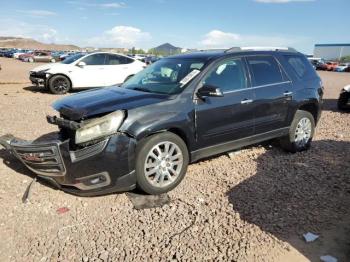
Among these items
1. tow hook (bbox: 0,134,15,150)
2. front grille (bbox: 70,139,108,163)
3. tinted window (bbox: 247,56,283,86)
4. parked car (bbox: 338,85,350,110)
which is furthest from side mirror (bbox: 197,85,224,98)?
parked car (bbox: 338,85,350,110)

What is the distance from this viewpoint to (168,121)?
4.46 meters

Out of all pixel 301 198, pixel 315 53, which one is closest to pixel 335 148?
pixel 301 198

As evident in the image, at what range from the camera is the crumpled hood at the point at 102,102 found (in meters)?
4.24

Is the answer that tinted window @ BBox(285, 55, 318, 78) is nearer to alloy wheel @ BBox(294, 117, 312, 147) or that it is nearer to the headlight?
alloy wheel @ BBox(294, 117, 312, 147)

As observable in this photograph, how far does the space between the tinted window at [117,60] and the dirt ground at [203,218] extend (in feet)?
29.5

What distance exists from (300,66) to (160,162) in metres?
3.46

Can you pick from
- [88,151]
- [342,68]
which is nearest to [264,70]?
[88,151]

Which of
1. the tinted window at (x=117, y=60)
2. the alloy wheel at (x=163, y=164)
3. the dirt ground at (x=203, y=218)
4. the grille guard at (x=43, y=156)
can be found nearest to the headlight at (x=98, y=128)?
the grille guard at (x=43, y=156)

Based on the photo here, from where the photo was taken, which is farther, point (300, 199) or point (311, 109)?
point (311, 109)

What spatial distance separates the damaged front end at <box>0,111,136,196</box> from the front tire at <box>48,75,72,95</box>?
31.5ft

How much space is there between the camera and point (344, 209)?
4.27 metres

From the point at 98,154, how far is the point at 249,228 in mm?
1816

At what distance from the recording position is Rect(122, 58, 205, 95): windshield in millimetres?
4910

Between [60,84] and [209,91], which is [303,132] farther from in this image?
[60,84]
